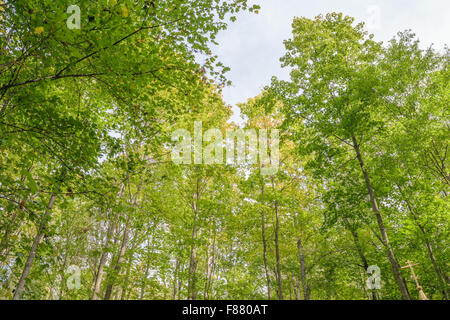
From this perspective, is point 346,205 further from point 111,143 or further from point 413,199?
point 111,143

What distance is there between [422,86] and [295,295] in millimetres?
22175

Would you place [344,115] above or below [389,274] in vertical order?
above

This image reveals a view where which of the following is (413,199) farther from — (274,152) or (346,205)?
(274,152)

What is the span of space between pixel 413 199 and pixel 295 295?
18.4m

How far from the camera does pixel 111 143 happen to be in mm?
4695

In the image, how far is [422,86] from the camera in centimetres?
1093
